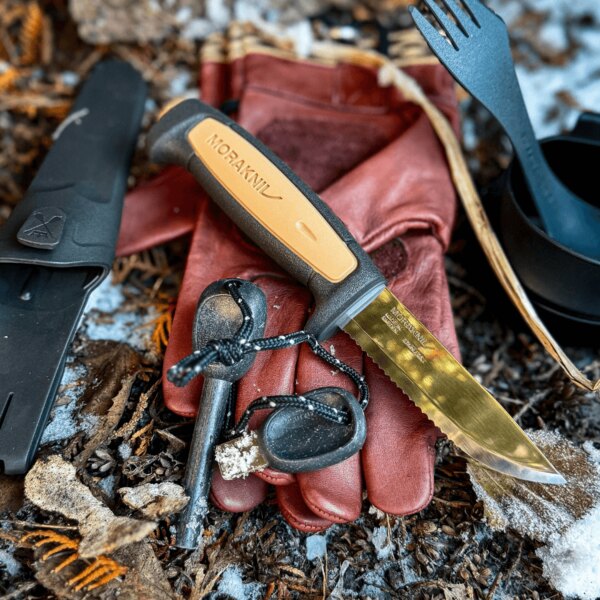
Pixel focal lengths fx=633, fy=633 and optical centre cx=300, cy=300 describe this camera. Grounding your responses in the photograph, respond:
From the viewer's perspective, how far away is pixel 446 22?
120cm

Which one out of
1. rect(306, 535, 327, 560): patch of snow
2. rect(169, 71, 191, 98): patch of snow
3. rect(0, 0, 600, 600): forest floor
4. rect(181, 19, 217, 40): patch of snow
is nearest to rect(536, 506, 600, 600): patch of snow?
rect(0, 0, 600, 600): forest floor

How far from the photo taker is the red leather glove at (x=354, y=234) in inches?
41.9

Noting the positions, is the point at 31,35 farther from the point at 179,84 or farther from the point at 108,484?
the point at 108,484


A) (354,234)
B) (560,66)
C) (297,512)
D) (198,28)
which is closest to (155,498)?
(297,512)

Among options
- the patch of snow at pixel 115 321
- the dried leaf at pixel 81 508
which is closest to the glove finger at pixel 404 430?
the dried leaf at pixel 81 508

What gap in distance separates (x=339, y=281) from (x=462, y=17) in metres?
0.57

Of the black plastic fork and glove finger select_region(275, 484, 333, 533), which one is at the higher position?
the black plastic fork

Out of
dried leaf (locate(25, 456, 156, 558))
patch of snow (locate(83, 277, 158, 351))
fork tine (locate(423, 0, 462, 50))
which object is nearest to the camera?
dried leaf (locate(25, 456, 156, 558))

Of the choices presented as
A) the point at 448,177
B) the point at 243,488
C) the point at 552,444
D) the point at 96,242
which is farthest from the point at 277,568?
the point at 448,177

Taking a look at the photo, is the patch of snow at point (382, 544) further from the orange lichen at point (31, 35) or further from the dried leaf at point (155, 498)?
the orange lichen at point (31, 35)

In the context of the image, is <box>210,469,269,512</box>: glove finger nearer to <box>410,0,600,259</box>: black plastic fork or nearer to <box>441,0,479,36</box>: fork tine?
<box>410,0,600,259</box>: black plastic fork

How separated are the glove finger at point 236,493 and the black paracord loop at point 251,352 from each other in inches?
3.4

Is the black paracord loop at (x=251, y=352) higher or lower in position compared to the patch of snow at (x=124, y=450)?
higher

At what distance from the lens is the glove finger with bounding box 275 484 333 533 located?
3.49ft
